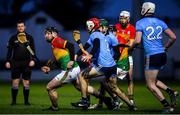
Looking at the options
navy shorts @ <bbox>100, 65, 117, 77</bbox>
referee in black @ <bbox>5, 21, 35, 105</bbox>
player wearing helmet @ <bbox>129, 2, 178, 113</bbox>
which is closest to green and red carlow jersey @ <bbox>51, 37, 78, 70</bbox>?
navy shorts @ <bbox>100, 65, 117, 77</bbox>

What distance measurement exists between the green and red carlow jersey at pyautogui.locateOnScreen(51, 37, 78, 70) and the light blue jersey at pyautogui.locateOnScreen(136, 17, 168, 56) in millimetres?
1968

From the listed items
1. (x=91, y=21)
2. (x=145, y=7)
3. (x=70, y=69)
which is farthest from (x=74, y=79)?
(x=145, y=7)

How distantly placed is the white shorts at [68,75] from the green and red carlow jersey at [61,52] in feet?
0.50

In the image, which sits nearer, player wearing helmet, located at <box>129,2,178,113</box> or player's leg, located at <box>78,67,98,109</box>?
player wearing helmet, located at <box>129,2,178,113</box>

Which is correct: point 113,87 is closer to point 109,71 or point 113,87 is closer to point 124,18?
point 109,71

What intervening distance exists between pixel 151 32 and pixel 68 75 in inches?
91.2

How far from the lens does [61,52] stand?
1756 centimetres

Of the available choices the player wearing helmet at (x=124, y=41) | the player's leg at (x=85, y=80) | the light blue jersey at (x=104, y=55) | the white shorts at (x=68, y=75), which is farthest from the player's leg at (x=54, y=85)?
the player wearing helmet at (x=124, y=41)

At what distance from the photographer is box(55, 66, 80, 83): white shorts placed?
17.4 m

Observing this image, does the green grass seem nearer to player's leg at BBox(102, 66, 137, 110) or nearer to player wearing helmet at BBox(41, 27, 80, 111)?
player's leg at BBox(102, 66, 137, 110)

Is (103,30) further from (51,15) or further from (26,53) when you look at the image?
(51,15)

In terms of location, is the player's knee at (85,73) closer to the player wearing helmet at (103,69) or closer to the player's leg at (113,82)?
the player wearing helmet at (103,69)

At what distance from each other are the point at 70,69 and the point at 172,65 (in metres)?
26.9

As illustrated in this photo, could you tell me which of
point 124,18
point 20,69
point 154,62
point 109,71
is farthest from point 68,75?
point 20,69
